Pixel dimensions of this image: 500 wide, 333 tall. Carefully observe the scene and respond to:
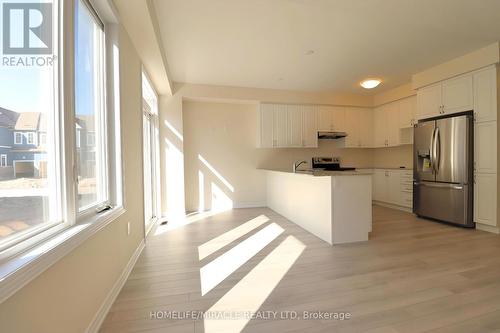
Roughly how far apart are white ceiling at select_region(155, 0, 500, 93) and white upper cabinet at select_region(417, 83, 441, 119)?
434 mm

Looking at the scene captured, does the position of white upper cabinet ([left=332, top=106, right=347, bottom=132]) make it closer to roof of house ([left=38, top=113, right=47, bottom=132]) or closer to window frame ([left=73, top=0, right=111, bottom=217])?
window frame ([left=73, top=0, right=111, bottom=217])

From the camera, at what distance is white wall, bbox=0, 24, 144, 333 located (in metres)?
0.99

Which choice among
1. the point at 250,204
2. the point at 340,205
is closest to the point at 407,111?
the point at 340,205

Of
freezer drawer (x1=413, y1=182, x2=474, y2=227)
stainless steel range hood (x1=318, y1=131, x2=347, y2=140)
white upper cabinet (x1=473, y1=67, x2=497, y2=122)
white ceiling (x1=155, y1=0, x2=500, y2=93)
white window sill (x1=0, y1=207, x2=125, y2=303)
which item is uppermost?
white ceiling (x1=155, y1=0, x2=500, y2=93)

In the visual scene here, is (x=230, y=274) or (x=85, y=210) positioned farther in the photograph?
(x=230, y=274)

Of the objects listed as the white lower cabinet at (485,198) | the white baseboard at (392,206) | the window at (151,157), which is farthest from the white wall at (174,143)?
the white lower cabinet at (485,198)

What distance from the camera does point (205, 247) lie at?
9.94ft

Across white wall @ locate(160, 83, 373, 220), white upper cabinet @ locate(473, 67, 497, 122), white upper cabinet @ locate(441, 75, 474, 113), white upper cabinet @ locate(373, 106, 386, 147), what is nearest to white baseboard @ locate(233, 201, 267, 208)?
white wall @ locate(160, 83, 373, 220)

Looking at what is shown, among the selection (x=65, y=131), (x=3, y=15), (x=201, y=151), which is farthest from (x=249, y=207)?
(x=3, y=15)

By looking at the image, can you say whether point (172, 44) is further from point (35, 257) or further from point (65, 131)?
point (35, 257)

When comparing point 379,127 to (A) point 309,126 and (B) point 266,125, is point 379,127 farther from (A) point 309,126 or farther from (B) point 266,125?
(B) point 266,125

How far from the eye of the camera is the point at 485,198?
3.57 metres

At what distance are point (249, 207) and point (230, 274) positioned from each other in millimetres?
3330

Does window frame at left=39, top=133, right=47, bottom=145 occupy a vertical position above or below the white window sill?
above
